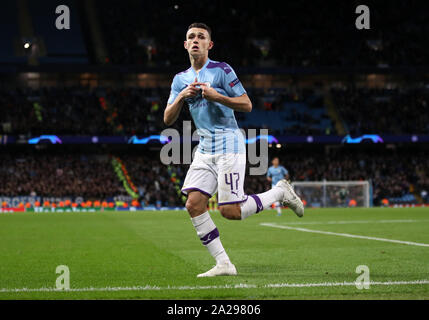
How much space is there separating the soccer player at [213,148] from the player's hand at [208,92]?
37 cm

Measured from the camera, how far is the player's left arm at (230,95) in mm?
6828

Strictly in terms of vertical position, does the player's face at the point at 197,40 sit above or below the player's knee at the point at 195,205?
above

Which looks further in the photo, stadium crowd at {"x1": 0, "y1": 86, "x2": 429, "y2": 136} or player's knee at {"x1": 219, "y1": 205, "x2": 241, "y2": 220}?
stadium crowd at {"x1": 0, "y1": 86, "x2": 429, "y2": 136}

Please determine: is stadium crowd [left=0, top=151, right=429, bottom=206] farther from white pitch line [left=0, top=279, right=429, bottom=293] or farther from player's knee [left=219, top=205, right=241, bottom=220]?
white pitch line [left=0, top=279, right=429, bottom=293]

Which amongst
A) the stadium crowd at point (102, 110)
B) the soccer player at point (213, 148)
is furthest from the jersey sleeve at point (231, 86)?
the stadium crowd at point (102, 110)

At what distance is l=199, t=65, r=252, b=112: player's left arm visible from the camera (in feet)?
22.4

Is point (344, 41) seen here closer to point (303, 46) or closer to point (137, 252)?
point (303, 46)

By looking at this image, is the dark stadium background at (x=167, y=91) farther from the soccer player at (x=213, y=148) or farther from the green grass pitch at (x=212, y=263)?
the soccer player at (x=213, y=148)

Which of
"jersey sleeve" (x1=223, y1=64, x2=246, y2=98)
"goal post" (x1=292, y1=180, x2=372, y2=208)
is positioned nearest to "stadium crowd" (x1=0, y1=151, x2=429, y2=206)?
"goal post" (x1=292, y1=180, x2=372, y2=208)

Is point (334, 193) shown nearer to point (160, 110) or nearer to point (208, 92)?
point (160, 110)

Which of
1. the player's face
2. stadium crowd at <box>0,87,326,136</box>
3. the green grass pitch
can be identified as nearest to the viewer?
the green grass pitch

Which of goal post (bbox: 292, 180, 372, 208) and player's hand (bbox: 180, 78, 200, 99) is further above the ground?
player's hand (bbox: 180, 78, 200, 99)

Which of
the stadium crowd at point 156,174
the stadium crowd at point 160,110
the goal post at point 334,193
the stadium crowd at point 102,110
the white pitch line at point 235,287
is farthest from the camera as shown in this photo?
the stadium crowd at point 160,110

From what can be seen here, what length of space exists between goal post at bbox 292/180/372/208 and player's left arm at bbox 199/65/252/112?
3120 centimetres
